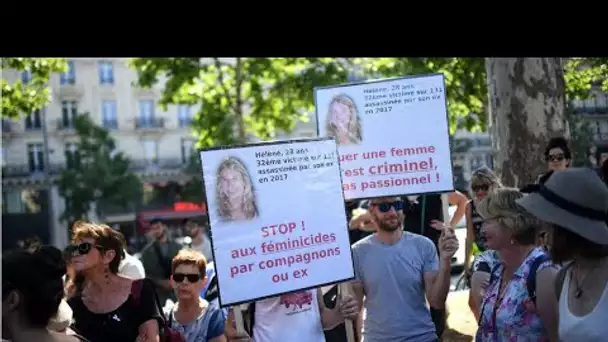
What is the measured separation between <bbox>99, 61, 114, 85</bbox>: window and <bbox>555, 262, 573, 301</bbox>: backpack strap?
49.4m

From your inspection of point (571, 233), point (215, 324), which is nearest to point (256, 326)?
point (215, 324)

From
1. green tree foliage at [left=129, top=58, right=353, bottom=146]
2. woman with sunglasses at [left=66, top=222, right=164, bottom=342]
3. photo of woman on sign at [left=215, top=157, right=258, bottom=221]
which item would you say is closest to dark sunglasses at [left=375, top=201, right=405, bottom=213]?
photo of woman on sign at [left=215, top=157, right=258, bottom=221]

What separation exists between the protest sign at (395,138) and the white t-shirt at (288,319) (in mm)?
813

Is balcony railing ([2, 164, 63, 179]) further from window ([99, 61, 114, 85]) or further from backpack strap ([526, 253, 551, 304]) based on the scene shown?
backpack strap ([526, 253, 551, 304])

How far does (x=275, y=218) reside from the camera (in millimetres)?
4242

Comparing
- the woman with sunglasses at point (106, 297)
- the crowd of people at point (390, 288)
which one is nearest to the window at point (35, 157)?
the crowd of people at point (390, 288)

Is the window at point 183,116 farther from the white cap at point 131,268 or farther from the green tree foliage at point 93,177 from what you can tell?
the white cap at point 131,268

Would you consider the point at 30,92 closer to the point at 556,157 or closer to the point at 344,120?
the point at 344,120

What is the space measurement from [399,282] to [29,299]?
218 centimetres

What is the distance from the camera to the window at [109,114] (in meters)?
50.6

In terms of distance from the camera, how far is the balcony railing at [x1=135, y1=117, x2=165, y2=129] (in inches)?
2031

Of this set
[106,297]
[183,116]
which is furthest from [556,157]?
[183,116]

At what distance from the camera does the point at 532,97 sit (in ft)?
27.2
